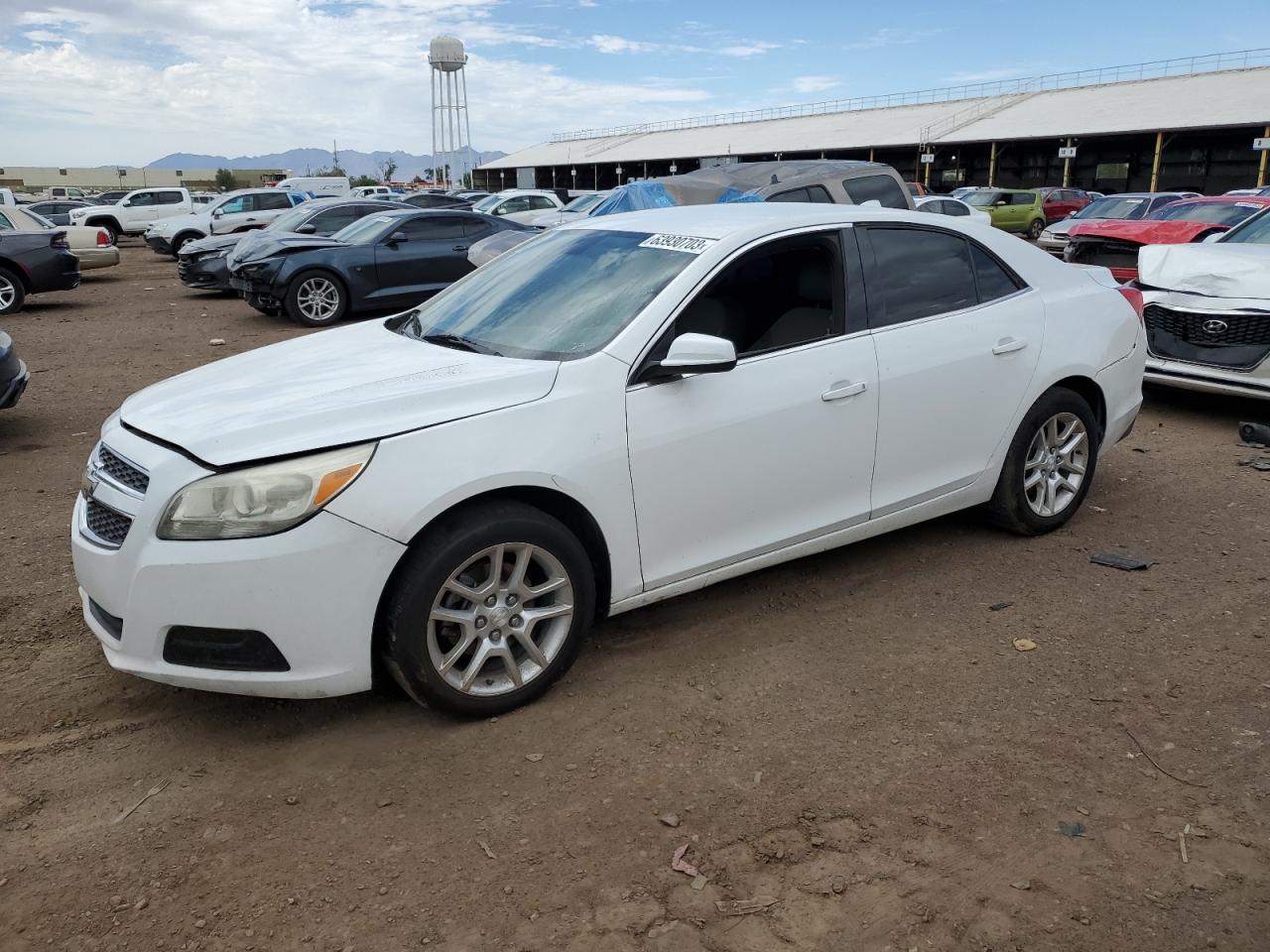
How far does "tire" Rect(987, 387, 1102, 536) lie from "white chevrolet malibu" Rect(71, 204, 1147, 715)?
0.06 ft

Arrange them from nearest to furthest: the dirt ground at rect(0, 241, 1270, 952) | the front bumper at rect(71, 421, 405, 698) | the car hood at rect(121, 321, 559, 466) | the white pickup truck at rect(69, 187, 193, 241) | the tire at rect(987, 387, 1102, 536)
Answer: the dirt ground at rect(0, 241, 1270, 952), the front bumper at rect(71, 421, 405, 698), the car hood at rect(121, 321, 559, 466), the tire at rect(987, 387, 1102, 536), the white pickup truck at rect(69, 187, 193, 241)

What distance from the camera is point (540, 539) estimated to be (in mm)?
3350

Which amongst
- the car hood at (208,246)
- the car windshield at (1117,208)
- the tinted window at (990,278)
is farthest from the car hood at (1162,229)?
the car hood at (208,246)

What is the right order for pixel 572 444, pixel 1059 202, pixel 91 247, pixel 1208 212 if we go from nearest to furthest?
pixel 572 444 < pixel 1208 212 < pixel 91 247 < pixel 1059 202

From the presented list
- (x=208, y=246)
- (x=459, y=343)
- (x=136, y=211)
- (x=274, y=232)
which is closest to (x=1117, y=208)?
(x=274, y=232)

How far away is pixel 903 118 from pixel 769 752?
56330 millimetres

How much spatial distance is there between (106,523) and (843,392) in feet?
8.83

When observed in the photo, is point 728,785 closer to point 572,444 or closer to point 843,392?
point 572,444

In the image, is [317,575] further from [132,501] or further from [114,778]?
[114,778]

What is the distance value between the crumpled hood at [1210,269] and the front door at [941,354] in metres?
3.28

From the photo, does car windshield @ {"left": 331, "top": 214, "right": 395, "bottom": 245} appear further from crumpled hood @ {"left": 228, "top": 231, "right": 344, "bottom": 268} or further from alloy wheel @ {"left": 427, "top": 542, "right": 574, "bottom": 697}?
alloy wheel @ {"left": 427, "top": 542, "right": 574, "bottom": 697}

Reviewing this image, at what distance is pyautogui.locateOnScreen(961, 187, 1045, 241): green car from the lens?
28469 mm

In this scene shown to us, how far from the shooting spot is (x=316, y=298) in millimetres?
13227

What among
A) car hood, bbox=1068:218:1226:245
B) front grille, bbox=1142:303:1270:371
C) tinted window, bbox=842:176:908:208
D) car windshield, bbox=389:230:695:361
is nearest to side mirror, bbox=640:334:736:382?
car windshield, bbox=389:230:695:361
